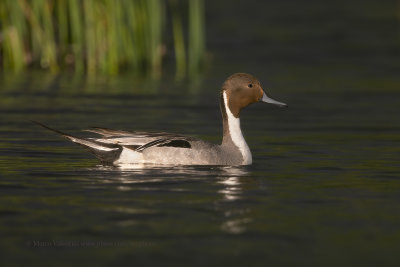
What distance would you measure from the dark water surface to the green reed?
325 cm

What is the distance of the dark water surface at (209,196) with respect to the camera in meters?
7.68

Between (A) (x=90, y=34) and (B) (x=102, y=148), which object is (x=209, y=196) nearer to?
(B) (x=102, y=148)

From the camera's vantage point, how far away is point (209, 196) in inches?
384

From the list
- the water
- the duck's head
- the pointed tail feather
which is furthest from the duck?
the duck's head

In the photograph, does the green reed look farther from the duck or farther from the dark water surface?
A: the duck

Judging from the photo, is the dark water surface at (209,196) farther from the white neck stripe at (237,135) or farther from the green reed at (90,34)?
the green reed at (90,34)

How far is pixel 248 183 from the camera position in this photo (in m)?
10.6

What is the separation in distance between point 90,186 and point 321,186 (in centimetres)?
216

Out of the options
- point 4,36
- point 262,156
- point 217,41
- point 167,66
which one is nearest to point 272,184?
point 262,156

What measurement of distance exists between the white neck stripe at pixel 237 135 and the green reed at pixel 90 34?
807 centimetres

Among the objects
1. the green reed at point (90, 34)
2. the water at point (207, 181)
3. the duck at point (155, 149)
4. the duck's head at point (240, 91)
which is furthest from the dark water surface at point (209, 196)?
the green reed at point (90, 34)

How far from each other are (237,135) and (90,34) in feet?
28.7

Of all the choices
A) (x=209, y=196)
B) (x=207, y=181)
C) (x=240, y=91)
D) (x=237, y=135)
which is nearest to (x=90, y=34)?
(x=240, y=91)

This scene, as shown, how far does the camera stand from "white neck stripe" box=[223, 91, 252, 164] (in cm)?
1184
